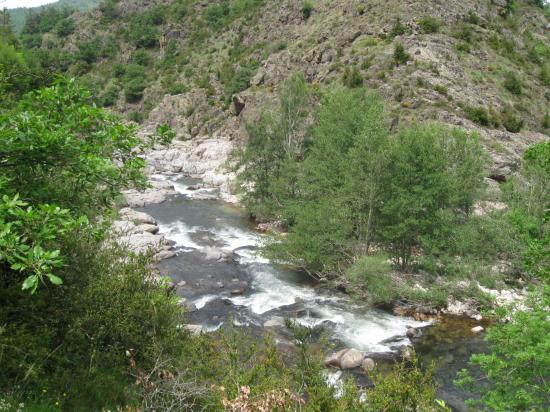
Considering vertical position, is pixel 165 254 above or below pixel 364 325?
above

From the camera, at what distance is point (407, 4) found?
49938 mm

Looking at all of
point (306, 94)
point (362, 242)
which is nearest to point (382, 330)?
point (362, 242)

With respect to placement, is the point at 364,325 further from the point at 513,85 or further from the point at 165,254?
the point at 513,85

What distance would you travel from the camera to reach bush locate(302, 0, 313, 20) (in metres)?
65.4

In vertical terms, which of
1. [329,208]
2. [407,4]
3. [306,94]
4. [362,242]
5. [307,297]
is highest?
[407,4]

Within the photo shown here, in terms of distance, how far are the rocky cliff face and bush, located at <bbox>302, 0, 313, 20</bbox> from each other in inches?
23.4

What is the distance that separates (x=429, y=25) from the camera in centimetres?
4609

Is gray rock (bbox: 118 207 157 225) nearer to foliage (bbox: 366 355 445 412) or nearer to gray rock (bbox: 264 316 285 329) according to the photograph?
gray rock (bbox: 264 316 285 329)

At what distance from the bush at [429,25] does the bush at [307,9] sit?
23858mm

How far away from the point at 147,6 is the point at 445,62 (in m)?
87.7

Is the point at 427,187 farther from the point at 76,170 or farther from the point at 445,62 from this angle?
the point at 445,62

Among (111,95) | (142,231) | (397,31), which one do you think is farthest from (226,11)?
(142,231)

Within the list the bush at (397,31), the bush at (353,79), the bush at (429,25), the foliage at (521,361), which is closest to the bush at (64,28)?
the bush at (397,31)

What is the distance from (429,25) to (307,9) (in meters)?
25.4
